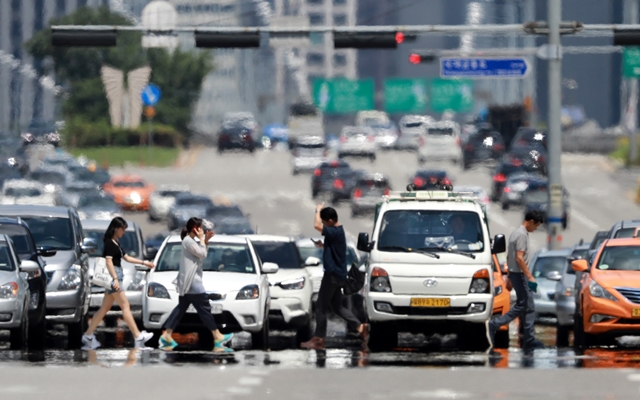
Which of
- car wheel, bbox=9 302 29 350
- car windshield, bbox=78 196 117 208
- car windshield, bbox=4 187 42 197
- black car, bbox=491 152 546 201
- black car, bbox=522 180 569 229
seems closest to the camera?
car wheel, bbox=9 302 29 350

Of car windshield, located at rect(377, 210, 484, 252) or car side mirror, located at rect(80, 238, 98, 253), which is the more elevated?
car windshield, located at rect(377, 210, 484, 252)

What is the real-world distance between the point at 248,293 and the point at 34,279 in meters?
2.55

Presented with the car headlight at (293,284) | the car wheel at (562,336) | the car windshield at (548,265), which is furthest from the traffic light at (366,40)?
the car headlight at (293,284)

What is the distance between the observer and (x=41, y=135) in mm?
94375

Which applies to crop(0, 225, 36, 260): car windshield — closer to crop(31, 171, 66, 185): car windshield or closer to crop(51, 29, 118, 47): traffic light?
crop(51, 29, 118, 47): traffic light

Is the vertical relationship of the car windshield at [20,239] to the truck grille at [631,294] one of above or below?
above

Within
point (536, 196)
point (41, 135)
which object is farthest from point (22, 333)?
point (41, 135)

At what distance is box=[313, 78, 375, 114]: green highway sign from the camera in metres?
95.1

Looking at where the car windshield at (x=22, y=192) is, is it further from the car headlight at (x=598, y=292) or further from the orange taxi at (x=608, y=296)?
the car headlight at (x=598, y=292)

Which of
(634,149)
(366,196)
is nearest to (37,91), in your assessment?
(634,149)

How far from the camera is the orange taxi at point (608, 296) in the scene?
1711cm

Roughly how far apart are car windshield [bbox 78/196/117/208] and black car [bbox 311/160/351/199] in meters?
12.1

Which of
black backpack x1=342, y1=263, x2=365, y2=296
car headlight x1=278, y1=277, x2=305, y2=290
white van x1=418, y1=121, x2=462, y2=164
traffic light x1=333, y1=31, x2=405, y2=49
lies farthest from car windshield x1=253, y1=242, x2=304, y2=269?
white van x1=418, y1=121, x2=462, y2=164

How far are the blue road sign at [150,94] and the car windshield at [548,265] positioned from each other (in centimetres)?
7176
